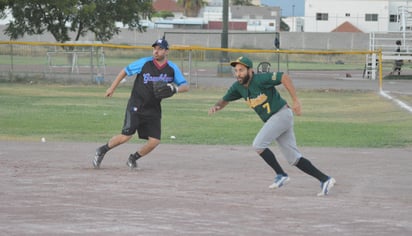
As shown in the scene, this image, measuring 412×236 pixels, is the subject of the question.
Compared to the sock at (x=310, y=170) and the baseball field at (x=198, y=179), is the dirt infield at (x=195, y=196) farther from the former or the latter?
the sock at (x=310, y=170)

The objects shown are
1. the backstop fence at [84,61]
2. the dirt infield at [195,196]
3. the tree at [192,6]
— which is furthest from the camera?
the tree at [192,6]

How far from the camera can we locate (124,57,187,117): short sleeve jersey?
11.5 meters

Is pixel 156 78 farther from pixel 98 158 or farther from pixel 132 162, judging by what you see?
pixel 98 158

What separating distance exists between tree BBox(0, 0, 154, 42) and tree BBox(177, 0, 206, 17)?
73.0m

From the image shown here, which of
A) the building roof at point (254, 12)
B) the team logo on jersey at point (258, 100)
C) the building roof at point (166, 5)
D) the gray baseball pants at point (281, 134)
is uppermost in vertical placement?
the building roof at point (166, 5)

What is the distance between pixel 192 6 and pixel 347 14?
33.2 meters

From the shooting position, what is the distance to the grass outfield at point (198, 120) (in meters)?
16.5

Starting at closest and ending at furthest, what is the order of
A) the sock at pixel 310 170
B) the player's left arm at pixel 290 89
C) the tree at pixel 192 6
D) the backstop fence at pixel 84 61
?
the player's left arm at pixel 290 89
the sock at pixel 310 170
the backstop fence at pixel 84 61
the tree at pixel 192 6

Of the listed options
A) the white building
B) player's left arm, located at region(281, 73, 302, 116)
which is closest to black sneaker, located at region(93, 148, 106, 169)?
player's left arm, located at region(281, 73, 302, 116)

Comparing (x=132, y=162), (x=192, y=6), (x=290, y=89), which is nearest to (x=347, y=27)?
(x=192, y=6)

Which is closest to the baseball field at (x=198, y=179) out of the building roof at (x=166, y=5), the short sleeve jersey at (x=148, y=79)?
the short sleeve jersey at (x=148, y=79)

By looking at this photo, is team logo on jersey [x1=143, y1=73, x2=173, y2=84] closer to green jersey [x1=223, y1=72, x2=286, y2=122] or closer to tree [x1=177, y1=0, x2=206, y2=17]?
green jersey [x1=223, y1=72, x2=286, y2=122]

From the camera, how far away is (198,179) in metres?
11.1

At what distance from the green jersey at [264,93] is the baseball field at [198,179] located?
983 mm
